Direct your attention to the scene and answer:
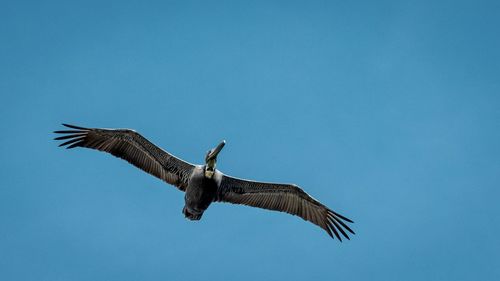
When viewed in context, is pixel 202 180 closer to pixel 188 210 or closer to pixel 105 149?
pixel 188 210

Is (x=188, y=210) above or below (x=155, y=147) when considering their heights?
below

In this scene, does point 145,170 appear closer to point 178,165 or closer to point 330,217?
point 178,165

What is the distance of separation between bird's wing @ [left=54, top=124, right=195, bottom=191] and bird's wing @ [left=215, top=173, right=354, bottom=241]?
1484mm

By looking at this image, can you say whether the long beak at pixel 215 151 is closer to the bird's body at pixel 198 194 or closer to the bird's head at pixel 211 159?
the bird's head at pixel 211 159

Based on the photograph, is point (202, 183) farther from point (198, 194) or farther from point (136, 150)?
point (136, 150)

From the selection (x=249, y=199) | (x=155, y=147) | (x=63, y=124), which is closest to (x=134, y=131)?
(x=155, y=147)

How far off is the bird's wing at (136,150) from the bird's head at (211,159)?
66 centimetres

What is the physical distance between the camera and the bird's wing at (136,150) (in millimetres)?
23094

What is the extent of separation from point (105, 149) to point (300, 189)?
664cm

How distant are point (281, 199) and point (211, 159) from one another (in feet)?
9.66

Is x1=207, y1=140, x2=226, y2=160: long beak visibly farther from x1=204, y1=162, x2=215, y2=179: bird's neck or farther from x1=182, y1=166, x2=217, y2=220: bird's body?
x1=182, y1=166, x2=217, y2=220: bird's body

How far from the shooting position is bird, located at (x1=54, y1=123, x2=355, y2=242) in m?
22.9

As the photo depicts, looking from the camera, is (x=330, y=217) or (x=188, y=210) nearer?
(x=188, y=210)

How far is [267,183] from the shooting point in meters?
23.6
